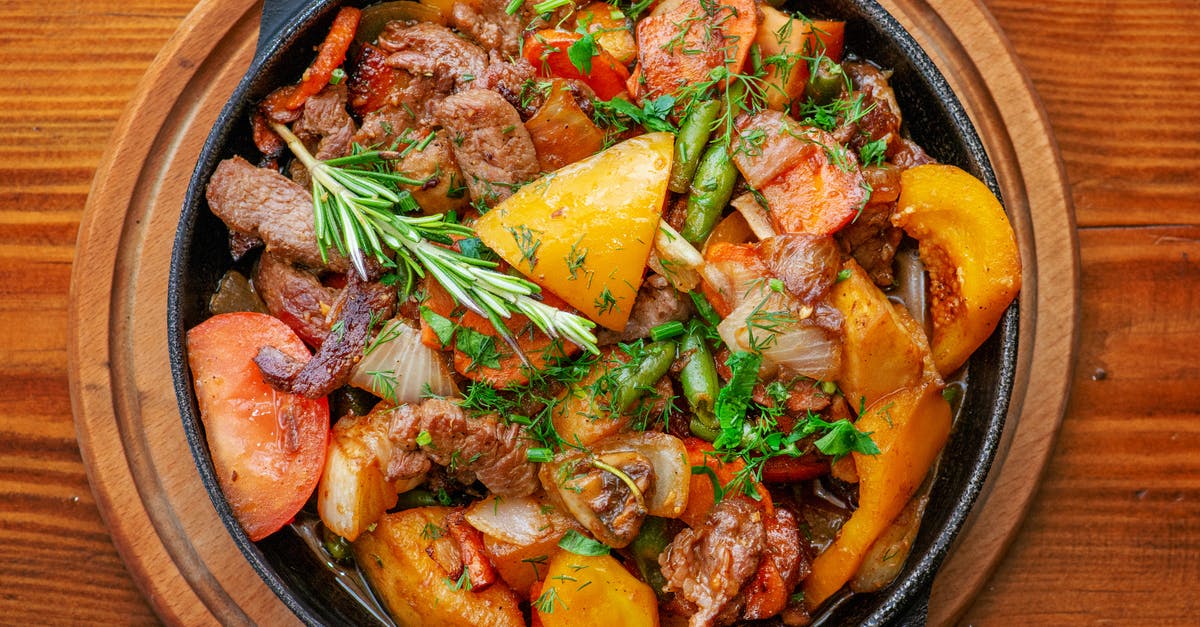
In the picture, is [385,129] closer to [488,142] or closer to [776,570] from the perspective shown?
[488,142]

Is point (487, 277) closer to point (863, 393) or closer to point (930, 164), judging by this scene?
point (863, 393)

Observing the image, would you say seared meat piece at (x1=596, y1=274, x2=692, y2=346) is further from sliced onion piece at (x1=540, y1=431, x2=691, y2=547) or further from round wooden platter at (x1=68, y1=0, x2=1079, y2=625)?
round wooden platter at (x1=68, y1=0, x2=1079, y2=625)

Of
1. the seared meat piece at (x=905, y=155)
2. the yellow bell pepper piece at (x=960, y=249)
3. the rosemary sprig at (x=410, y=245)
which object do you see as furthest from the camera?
the seared meat piece at (x=905, y=155)

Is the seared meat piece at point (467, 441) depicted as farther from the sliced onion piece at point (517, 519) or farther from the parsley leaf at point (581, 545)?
the parsley leaf at point (581, 545)

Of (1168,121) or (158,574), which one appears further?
(1168,121)

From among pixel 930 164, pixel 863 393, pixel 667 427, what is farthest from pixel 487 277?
pixel 930 164

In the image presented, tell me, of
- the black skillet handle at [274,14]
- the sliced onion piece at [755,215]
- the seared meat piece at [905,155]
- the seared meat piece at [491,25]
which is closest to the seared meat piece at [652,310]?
the sliced onion piece at [755,215]

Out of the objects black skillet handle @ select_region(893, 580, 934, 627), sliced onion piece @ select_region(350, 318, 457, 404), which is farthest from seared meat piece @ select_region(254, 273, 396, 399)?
black skillet handle @ select_region(893, 580, 934, 627)
